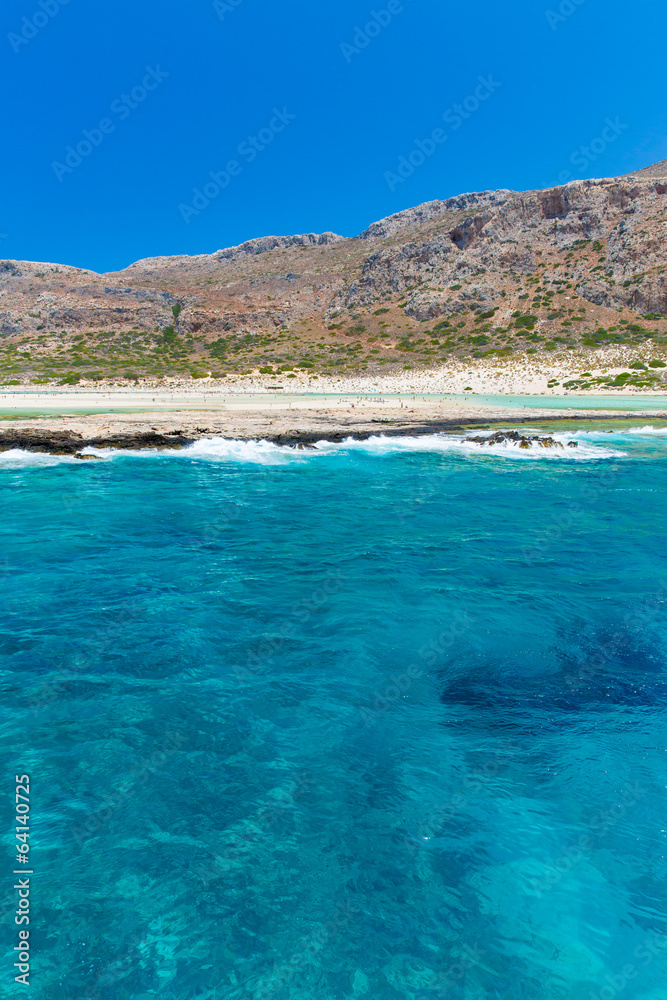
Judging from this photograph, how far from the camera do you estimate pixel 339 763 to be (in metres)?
6.18

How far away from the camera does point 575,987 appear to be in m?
4.10

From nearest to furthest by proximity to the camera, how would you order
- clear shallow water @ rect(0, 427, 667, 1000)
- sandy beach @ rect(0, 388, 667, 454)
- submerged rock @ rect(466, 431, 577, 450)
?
clear shallow water @ rect(0, 427, 667, 1000)
sandy beach @ rect(0, 388, 667, 454)
submerged rock @ rect(466, 431, 577, 450)

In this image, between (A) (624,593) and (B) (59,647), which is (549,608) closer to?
(A) (624,593)

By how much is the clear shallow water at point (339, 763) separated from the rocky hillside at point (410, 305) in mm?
58876

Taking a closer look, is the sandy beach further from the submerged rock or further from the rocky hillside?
the rocky hillside

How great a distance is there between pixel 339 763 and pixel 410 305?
3811 inches

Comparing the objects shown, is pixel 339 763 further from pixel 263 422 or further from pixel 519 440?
pixel 263 422

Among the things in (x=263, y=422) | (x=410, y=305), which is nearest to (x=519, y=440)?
(x=263, y=422)

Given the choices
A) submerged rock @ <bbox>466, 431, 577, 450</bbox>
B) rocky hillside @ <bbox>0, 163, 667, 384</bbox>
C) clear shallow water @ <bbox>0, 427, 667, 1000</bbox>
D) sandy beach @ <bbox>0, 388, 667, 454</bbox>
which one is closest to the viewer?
clear shallow water @ <bbox>0, 427, 667, 1000</bbox>

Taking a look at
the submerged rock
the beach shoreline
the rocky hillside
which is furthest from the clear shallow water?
the rocky hillside

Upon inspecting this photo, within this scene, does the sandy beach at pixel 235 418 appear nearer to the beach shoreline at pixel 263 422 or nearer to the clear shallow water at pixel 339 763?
the beach shoreline at pixel 263 422

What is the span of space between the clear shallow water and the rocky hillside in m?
58.9

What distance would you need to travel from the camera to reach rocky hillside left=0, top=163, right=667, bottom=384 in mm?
76562

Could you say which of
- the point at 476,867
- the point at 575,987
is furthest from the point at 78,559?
the point at 575,987
